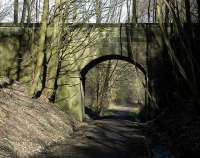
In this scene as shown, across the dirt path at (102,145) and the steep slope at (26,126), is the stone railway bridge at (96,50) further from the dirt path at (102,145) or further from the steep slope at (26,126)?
the dirt path at (102,145)

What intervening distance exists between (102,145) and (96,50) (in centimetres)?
885

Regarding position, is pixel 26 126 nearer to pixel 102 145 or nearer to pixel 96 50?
pixel 102 145

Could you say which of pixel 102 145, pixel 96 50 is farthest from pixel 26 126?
pixel 96 50

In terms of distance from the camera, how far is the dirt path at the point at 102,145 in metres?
12.5

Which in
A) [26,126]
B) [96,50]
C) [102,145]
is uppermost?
[96,50]

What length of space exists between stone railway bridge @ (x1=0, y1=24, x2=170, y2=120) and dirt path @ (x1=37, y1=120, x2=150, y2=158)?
369 centimetres

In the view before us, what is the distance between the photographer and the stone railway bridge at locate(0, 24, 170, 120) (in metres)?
22.5

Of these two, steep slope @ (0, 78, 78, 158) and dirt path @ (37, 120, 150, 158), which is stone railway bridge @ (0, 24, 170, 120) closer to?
steep slope @ (0, 78, 78, 158)

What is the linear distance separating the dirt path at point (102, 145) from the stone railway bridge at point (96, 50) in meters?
3.69

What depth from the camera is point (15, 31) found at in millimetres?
22469

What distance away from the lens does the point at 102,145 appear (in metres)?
14.8

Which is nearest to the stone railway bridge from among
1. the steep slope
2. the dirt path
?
the steep slope

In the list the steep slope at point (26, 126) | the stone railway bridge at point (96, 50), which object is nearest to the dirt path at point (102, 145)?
the steep slope at point (26, 126)

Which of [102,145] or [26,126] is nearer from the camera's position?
[26,126]
